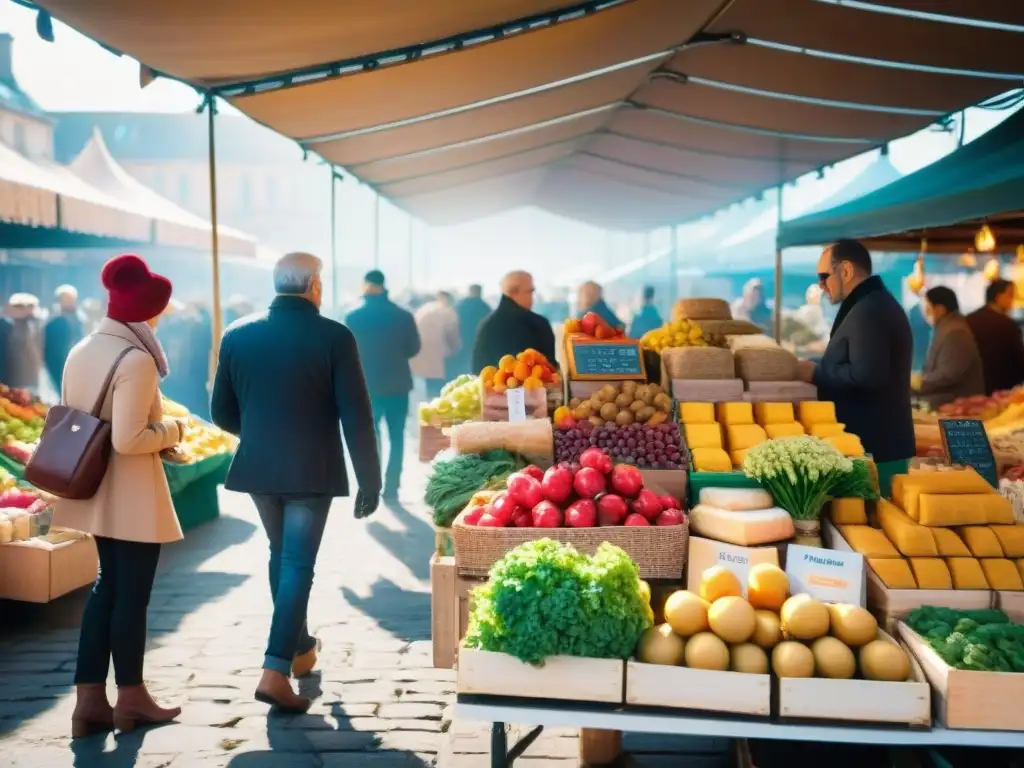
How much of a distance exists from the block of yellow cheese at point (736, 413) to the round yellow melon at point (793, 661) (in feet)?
5.76

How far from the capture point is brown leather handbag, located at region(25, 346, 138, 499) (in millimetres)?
3746

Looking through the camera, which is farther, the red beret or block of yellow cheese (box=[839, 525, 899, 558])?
the red beret

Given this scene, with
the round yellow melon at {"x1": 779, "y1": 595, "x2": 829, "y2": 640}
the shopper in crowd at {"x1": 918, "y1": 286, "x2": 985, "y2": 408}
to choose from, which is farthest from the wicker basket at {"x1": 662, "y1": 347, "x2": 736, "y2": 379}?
the shopper in crowd at {"x1": 918, "y1": 286, "x2": 985, "y2": 408}

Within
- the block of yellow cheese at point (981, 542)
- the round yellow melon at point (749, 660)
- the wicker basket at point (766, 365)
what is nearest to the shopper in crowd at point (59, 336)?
the wicker basket at point (766, 365)

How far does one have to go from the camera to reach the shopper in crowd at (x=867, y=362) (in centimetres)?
480

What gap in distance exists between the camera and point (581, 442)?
4.53 meters

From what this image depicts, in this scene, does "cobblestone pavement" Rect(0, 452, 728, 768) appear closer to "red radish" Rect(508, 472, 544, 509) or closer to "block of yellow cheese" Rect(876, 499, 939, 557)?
"red radish" Rect(508, 472, 544, 509)

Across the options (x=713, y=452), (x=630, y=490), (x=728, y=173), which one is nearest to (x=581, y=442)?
(x=713, y=452)

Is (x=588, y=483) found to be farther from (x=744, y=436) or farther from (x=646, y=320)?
(x=646, y=320)

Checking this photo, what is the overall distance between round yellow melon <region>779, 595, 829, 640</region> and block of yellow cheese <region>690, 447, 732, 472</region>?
1219 mm

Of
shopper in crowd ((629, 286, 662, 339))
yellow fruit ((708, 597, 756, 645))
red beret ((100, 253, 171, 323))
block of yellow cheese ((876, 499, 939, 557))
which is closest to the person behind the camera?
yellow fruit ((708, 597, 756, 645))

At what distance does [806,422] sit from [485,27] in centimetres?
281

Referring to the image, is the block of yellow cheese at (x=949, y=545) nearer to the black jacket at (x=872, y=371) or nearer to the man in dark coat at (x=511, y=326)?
the black jacket at (x=872, y=371)

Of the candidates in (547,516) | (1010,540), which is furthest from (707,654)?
(1010,540)
